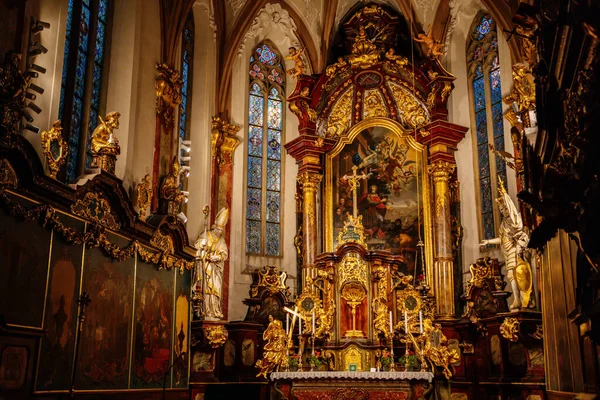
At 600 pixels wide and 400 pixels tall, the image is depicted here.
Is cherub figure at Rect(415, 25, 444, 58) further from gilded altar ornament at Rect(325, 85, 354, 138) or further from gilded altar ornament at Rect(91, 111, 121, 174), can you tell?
gilded altar ornament at Rect(91, 111, 121, 174)

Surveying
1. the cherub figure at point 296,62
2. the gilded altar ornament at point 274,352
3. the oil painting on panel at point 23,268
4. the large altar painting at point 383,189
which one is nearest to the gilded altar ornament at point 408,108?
the large altar painting at point 383,189

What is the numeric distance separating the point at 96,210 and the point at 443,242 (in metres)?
8.43

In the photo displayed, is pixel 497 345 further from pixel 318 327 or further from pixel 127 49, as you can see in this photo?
pixel 127 49

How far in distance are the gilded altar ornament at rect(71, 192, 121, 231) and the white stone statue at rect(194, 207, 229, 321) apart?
12.7 ft

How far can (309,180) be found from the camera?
1733cm

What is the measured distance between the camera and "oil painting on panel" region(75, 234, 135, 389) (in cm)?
1005

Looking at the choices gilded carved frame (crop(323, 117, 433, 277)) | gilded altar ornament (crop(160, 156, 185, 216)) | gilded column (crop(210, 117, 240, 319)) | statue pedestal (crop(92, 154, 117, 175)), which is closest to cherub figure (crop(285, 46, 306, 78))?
gilded carved frame (crop(323, 117, 433, 277))

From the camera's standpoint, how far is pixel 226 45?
57.3 feet

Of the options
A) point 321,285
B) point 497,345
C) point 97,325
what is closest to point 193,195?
point 321,285

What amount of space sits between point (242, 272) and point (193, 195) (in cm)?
229

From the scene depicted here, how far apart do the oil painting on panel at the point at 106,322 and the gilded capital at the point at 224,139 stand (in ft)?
18.5

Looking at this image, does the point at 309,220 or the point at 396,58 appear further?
the point at 396,58

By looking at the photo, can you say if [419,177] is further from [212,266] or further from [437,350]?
[212,266]

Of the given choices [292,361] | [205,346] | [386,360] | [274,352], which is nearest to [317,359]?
[292,361]
